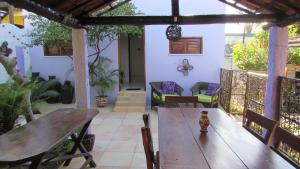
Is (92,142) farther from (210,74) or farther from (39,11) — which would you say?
(210,74)

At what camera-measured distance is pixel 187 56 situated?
812 cm

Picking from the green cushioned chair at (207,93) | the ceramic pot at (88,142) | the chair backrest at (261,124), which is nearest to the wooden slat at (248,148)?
the chair backrest at (261,124)

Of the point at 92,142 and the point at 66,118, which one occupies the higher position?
the point at 66,118

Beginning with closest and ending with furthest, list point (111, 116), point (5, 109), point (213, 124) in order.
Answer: point (213, 124) < point (5, 109) < point (111, 116)

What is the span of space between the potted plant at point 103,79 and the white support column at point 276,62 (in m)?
4.98

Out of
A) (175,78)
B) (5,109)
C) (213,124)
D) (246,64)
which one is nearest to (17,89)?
(5,109)

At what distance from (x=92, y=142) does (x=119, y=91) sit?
4141 millimetres

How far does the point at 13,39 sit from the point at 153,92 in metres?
4.65

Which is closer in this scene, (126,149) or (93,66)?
(126,149)

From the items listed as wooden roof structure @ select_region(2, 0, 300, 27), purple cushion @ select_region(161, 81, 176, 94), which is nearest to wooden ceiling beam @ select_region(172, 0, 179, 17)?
wooden roof structure @ select_region(2, 0, 300, 27)

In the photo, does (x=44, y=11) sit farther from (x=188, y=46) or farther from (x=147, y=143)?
(x=188, y=46)

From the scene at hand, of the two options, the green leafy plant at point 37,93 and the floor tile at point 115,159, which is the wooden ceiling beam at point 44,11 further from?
the floor tile at point 115,159

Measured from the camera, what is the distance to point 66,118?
313cm

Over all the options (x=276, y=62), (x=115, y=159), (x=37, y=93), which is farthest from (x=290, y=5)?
(x=37, y=93)
